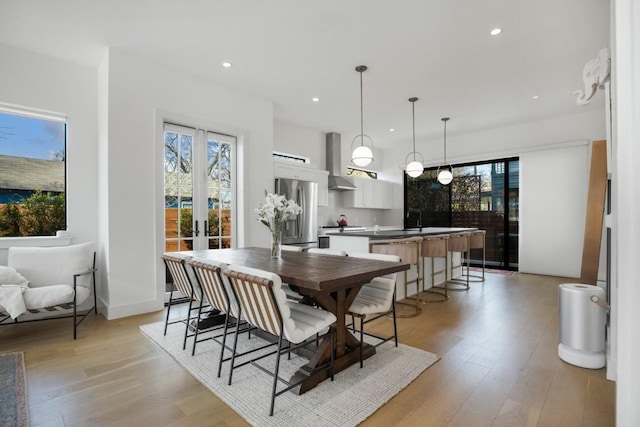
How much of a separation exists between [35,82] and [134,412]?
12.6 feet

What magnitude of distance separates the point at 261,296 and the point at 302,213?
13.0ft

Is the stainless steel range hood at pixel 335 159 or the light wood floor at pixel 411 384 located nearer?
the light wood floor at pixel 411 384

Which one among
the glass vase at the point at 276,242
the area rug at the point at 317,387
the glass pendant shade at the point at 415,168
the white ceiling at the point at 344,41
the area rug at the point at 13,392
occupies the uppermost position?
the white ceiling at the point at 344,41

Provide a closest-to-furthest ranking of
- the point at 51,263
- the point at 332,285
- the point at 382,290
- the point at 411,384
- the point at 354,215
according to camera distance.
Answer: the point at 332,285
the point at 411,384
the point at 382,290
the point at 51,263
the point at 354,215

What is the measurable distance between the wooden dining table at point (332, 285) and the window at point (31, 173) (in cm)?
269

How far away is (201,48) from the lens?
11.4ft

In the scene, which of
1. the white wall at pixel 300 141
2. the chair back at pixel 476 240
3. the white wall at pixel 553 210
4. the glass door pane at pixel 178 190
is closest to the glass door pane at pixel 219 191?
the glass door pane at pixel 178 190

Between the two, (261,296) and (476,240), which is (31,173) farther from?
(476,240)

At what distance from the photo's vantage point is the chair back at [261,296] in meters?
1.78

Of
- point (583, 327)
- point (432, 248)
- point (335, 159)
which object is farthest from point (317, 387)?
point (335, 159)

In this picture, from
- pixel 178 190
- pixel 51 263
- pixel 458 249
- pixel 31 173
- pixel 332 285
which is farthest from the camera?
pixel 458 249

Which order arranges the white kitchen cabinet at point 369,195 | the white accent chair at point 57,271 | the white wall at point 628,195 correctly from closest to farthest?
the white wall at point 628,195 < the white accent chair at point 57,271 < the white kitchen cabinet at point 369,195

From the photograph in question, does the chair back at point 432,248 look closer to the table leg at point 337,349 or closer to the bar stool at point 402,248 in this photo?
the bar stool at point 402,248

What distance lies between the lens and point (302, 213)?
228 inches
